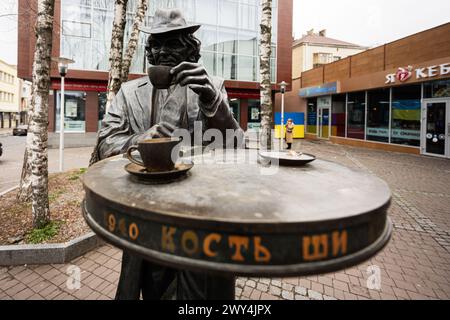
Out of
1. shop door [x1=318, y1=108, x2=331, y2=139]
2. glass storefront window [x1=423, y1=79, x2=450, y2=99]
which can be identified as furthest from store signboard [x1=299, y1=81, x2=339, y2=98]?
glass storefront window [x1=423, y1=79, x2=450, y2=99]

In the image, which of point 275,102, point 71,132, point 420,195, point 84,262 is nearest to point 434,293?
point 84,262

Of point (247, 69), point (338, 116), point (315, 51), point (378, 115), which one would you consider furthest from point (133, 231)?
point (315, 51)

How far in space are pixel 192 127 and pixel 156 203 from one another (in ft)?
4.61

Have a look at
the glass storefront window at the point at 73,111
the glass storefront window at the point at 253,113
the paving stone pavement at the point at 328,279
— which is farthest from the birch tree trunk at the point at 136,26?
the glass storefront window at the point at 253,113

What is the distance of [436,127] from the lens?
1345 centimetres

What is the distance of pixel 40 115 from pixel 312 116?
894 inches

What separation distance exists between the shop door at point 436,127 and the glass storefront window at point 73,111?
779 inches

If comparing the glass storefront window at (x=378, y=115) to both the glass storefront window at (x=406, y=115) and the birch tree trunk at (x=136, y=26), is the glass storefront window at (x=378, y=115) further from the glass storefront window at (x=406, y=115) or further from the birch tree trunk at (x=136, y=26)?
the birch tree trunk at (x=136, y=26)

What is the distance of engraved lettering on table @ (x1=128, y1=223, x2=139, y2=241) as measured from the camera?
3.30 ft

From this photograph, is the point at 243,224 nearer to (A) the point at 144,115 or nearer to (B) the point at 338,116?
(A) the point at 144,115

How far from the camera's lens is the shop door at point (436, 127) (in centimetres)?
1294

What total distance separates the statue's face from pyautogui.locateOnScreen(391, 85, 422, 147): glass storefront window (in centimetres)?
1576

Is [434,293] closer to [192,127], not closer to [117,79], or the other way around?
[192,127]

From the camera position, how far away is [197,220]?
90 cm
